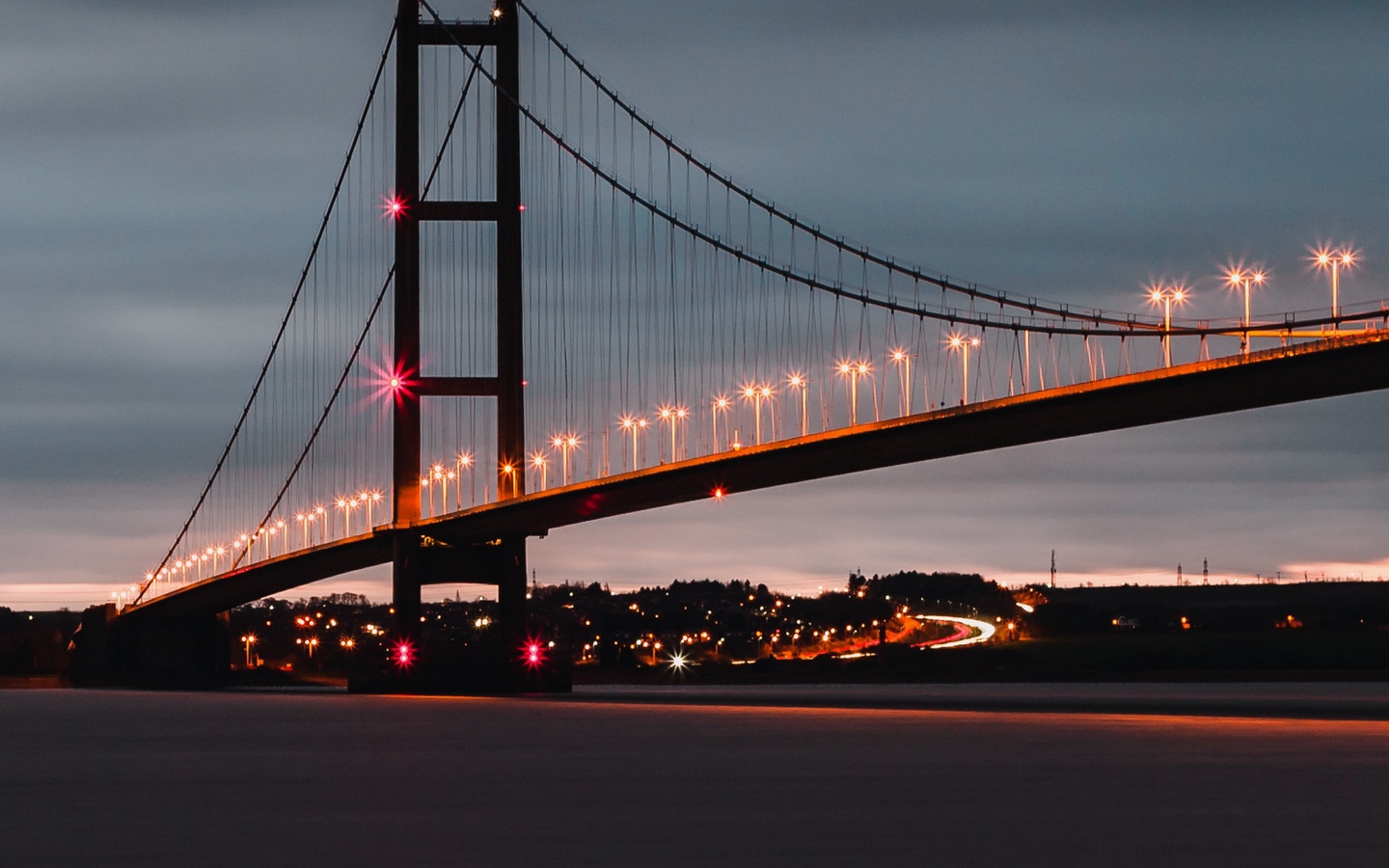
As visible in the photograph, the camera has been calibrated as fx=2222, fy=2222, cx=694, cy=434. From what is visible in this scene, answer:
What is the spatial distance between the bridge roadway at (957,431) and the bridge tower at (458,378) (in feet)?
3.75

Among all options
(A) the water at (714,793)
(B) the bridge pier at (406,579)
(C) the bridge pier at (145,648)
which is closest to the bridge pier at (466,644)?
(B) the bridge pier at (406,579)

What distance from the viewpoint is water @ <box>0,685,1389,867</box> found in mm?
18047

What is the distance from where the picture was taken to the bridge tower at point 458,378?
67.7 m

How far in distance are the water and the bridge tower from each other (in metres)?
25.6

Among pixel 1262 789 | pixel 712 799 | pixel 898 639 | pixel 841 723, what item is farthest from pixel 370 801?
pixel 898 639

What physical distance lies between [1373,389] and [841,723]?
13.3 m

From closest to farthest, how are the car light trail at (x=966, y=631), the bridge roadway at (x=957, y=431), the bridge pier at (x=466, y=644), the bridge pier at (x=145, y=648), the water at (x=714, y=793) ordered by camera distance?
the water at (x=714, y=793) → the bridge roadway at (x=957, y=431) → the bridge pier at (x=466, y=644) → the bridge pier at (x=145, y=648) → the car light trail at (x=966, y=631)

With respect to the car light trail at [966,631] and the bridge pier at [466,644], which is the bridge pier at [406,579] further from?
the car light trail at [966,631]

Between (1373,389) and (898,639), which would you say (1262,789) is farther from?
(898,639)

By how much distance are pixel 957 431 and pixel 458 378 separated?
2109cm

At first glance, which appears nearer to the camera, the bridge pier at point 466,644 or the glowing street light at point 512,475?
the glowing street light at point 512,475

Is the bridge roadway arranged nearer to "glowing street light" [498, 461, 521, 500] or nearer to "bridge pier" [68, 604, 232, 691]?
"glowing street light" [498, 461, 521, 500]

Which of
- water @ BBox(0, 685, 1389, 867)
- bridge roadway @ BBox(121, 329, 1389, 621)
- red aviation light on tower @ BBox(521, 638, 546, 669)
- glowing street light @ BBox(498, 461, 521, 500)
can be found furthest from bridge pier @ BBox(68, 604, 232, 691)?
water @ BBox(0, 685, 1389, 867)

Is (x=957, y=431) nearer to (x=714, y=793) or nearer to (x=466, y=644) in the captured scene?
(x=466, y=644)
